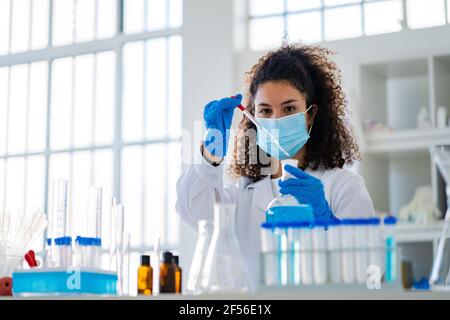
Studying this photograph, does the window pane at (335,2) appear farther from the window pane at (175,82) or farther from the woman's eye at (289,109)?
the woman's eye at (289,109)

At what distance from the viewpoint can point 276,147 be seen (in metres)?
A: 2.04

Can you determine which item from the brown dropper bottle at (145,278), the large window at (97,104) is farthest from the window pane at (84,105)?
the brown dropper bottle at (145,278)

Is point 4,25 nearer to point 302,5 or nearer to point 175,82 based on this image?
point 175,82

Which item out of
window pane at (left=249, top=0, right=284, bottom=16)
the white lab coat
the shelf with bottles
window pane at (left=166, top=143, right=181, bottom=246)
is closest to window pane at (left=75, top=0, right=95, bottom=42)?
window pane at (left=166, top=143, right=181, bottom=246)

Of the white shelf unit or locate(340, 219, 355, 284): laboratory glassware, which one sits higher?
the white shelf unit

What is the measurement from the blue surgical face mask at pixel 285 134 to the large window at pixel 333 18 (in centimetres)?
214

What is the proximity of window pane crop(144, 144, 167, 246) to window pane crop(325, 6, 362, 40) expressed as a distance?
3.61 feet

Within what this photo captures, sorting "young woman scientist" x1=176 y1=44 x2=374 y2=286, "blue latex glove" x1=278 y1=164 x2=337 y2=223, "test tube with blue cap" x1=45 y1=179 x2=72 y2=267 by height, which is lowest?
"test tube with blue cap" x1=45 y1=179 x2=72 y2=267

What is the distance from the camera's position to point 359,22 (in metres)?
4.24

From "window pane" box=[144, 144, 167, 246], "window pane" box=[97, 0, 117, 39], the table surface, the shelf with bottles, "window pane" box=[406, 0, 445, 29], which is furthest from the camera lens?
"window pane" box=[97, 0, 117, 39]

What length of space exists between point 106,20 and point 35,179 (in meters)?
1.00

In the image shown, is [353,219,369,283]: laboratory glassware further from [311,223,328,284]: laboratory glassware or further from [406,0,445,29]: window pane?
[406,0,445,29]: window pane

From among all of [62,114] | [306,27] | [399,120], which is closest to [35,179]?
[62,114]

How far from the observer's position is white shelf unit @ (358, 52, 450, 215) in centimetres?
371
